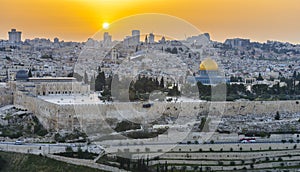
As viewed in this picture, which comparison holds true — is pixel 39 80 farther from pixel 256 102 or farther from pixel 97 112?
pixel 256 102

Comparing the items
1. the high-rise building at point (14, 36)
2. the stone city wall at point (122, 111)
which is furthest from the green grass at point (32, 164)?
the high-rise building at point (14, 36)

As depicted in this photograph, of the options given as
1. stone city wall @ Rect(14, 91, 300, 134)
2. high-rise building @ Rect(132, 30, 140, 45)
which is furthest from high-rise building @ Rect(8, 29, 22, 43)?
stone city wall @ Rect(14, 91, 300, 134)

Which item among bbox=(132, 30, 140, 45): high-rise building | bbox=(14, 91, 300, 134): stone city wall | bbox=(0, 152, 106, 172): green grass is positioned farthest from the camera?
bbox=(132, 30, 140, 45): high-rise building

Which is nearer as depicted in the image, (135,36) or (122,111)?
(122,111)

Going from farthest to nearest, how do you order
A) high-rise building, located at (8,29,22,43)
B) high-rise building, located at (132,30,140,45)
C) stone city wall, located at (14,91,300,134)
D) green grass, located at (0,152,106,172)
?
1. high-rise building, located at (8,29,22,43)
2. high-rise building, located at (132,30,140,45)
3. stone city wall, located at (14,91,300,134)
4. green grass, located at (0,152,106,172)

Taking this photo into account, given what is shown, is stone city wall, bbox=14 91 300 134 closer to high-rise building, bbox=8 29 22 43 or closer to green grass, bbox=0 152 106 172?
green grass, bbox=0 152 106 172

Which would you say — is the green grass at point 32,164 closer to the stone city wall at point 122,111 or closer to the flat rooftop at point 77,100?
the stone city wall at point 122,111

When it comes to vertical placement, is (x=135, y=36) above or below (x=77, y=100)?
above

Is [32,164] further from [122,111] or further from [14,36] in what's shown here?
[14,36]

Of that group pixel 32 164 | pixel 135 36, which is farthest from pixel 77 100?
pixel 135 36
